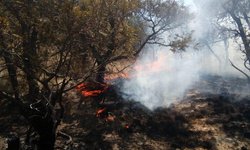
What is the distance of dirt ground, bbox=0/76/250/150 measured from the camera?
1488cm

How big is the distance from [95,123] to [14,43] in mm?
8023

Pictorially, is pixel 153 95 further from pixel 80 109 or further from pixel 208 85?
pixel 208 85

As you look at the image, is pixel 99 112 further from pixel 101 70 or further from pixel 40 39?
pixel 40 39

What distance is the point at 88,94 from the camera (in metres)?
21.7

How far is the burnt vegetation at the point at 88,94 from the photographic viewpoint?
1095 cm

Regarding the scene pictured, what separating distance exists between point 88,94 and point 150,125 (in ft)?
20.1

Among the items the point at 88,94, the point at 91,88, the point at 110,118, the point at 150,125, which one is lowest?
the point at 150,125

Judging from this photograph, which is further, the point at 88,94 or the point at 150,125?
the point at 88,94

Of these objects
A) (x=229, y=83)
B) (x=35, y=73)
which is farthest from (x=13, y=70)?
(x=229, y=83)

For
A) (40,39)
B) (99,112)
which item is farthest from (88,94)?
(40,39)

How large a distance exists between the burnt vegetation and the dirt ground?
0.16 feet

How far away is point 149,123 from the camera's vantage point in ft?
57.0

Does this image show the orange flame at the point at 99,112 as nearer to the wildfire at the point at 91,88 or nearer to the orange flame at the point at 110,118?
the orange flame at the point at 110,118

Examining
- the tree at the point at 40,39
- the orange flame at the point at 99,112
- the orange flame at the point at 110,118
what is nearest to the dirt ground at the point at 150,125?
the orange flame at the point at 110,118
